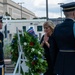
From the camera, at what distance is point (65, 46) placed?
12.5 feet

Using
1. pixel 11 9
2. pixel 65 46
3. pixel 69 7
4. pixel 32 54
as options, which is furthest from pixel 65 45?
pixel 11 9

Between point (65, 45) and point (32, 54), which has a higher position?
point (65, 45)

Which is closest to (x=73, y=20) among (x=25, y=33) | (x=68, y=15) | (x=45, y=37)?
(x=68, y=15)

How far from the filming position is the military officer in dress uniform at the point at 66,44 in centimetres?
374

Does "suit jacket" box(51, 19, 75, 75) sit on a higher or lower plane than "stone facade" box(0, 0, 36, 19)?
lower

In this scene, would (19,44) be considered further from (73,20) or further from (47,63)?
(73,20)

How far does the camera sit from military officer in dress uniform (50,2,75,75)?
3740 mm

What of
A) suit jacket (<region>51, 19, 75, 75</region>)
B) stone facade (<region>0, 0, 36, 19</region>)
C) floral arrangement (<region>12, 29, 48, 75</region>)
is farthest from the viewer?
stone facade (<region>0, 0, 36, 19</region>)

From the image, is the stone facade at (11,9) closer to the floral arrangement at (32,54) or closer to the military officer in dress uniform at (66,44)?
the floral arrangement at (32,54)

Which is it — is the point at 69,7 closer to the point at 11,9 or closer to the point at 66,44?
the point at 66,44

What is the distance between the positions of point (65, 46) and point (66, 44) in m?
0.03

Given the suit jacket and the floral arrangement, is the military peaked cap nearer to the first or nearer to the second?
the suit jacket

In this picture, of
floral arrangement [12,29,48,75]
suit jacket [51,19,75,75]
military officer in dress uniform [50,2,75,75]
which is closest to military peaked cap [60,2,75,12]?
military officer in dress uniform [50,2,75,75]

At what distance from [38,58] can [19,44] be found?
48 centimetres
